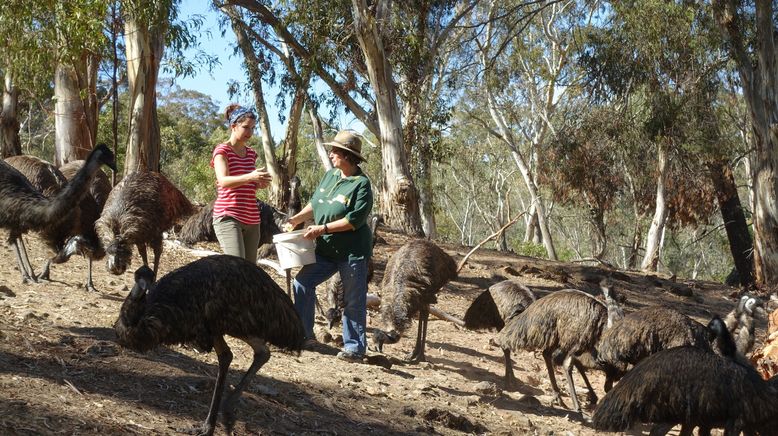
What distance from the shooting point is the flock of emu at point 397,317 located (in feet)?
16.0

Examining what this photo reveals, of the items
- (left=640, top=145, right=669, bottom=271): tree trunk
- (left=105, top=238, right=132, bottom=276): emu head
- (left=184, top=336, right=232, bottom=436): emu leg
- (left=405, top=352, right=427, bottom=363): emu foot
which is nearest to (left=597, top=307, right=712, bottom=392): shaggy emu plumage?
(left=405, top=352, right=427, bottom=363): emu foot

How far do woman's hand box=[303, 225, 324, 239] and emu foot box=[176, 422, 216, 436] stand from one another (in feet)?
7.54

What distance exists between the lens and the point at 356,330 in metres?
7.41

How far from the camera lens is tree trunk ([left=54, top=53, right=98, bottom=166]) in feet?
55.3

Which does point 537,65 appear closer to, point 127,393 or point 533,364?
point 533,364

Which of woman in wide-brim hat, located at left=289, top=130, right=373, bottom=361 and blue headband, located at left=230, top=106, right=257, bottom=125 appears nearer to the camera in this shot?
blue headband, located at left=230, top=106, right=257, bottom=125

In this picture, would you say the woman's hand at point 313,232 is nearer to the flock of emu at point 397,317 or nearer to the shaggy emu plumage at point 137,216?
the flock of emu at point 397,317

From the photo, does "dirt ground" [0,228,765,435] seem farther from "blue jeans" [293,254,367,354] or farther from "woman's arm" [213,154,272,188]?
"woman's arm" [213,154,272,188]

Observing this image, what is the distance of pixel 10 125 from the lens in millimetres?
19172

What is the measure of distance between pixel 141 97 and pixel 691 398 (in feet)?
33.9

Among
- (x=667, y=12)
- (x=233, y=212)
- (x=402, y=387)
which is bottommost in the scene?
(x=402, y=387)

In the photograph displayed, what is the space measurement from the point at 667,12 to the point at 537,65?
9.63m

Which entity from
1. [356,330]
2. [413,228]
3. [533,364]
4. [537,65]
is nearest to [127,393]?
[356,330]

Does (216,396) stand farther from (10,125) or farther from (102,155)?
(10,125)
